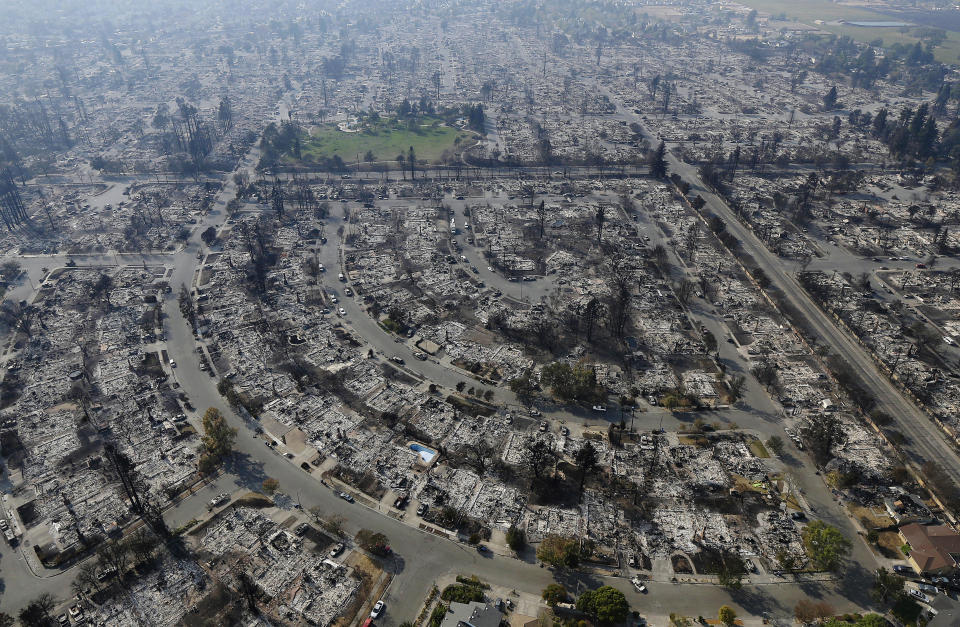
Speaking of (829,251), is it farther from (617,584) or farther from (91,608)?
(91,608)

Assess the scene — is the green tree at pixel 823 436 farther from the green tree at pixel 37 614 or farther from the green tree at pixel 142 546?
the green tree at pixel 37 614

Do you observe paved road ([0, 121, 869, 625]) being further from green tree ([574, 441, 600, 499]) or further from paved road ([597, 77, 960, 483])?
paved road ([597, 77, 960, 483])

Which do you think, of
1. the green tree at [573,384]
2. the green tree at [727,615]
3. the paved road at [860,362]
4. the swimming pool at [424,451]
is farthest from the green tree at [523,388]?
the paved road at [860,362]

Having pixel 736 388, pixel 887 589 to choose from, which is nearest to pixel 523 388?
pixel 736 388

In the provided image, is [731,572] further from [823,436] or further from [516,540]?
[823,436]

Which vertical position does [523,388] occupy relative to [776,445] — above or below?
above
